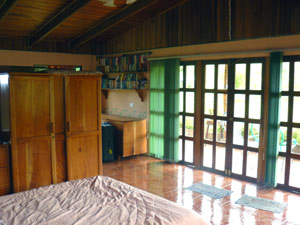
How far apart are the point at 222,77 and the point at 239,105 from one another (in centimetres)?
60

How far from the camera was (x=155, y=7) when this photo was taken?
19.1 feet

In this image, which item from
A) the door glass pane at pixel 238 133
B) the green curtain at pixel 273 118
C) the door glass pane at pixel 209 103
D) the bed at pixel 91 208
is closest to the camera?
the bed at pixel 91 208

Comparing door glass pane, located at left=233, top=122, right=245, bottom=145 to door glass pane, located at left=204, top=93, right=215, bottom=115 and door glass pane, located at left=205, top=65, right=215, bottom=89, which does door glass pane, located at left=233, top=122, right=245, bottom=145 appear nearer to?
door glass pane, located at left=204, top=93, right=215, bottom=115

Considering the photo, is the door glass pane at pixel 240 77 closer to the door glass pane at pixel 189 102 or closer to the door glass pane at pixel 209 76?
the door glass pane at pixel 209 76

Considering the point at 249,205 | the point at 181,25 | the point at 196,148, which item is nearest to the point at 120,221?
the point at 249,205

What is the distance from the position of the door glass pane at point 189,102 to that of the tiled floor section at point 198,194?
3.85ft

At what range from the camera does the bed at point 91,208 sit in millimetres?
2371

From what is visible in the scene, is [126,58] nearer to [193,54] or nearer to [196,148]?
[193,54]

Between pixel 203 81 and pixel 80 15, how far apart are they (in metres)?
2.66

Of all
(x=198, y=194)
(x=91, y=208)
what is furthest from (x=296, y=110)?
(x=91, y=208)

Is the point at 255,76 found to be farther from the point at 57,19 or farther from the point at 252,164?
the point at 57,19

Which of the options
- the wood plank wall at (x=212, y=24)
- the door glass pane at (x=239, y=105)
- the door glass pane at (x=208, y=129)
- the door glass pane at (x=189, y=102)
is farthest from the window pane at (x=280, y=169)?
the wood plank wall at (x=212, y=24)

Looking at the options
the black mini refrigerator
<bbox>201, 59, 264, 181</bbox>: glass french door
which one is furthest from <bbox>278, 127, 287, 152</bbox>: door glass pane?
the black mini refrigerator

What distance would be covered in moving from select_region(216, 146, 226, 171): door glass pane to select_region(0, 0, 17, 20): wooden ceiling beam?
426 centimetres
